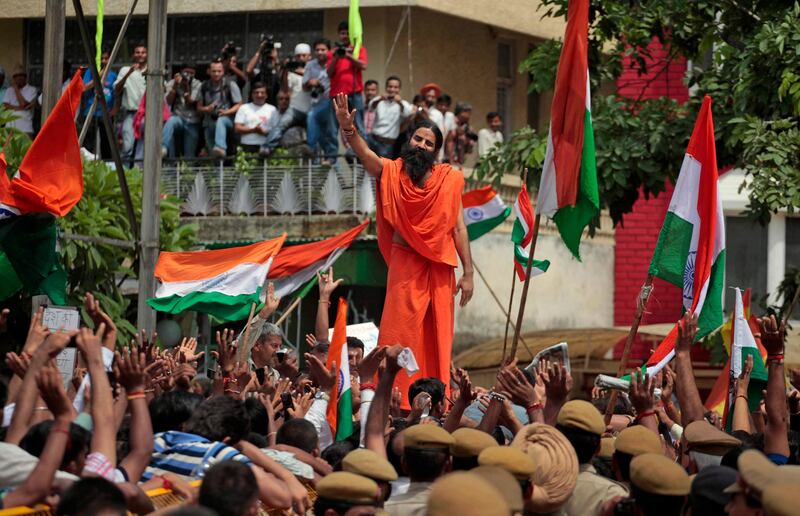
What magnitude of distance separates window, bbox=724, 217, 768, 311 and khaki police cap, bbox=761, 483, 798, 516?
60.2ft

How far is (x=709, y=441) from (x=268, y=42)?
14.1 metres

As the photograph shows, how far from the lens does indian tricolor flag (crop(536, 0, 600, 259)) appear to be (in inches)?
383

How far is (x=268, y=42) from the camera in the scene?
1981 centimetres

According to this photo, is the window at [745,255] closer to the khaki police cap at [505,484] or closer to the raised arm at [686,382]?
the raised arm at [686,382]

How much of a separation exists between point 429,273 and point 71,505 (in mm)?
5808

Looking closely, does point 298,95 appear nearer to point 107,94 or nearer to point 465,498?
point 107,94

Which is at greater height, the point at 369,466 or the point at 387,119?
the point at 387,119

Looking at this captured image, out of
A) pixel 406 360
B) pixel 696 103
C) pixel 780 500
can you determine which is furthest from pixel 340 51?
pixel 780 500

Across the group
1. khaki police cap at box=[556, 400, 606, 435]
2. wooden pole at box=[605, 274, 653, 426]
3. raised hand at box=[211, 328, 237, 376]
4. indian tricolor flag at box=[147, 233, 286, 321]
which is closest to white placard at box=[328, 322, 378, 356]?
indian tricolor flag at box=[147, 233, 286, 321]

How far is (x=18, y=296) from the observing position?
1505 cm

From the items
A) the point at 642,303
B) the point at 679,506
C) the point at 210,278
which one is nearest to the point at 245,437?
the point at 679,506

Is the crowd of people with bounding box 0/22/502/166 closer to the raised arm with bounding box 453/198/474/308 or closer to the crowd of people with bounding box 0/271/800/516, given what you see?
the raised arm with bounding box 453/198/474/308

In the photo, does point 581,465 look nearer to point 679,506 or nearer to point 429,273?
point 679,506

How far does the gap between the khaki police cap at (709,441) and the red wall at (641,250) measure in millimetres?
16399
